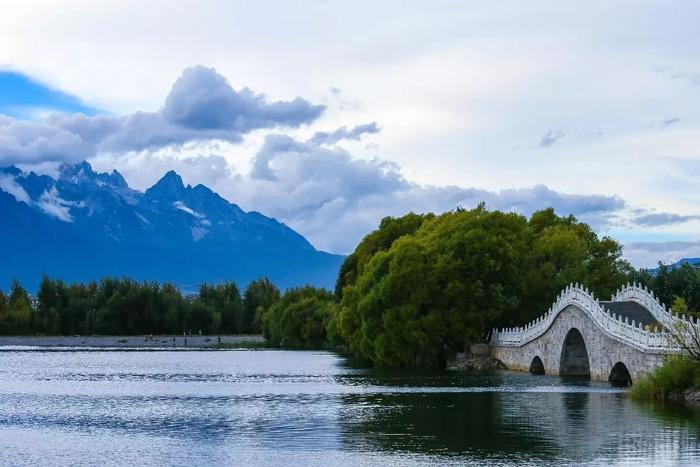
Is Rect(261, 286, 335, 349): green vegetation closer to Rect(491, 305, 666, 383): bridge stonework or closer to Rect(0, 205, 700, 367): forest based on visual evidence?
Rect(0, 205, 700, 367): forest

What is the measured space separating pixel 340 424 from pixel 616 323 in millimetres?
19548

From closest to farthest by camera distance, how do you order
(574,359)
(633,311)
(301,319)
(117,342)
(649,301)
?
1. (649,301)
2. (633,311)
3. (574,359)
4. (301,319)
5. (117,342)

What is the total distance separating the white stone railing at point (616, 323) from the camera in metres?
44.8

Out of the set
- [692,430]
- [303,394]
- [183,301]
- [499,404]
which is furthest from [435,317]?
[183,301]

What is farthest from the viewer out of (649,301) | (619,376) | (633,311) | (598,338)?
(633,311)

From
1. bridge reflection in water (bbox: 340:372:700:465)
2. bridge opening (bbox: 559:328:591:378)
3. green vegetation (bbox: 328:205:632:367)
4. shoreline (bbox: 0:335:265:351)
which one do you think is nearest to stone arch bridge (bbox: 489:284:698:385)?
bridge opening (bbox: 559:328:591:378)

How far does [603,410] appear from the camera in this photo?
3856 cm

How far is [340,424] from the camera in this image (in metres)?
35.5

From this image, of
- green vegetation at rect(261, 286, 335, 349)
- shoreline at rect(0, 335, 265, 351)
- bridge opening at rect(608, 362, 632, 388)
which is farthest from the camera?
shoreline at rect(0, 335, 265, 351)

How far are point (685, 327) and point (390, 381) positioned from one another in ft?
74.0

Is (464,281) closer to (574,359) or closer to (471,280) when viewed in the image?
(471,280)

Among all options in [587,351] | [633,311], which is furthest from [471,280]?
[633,311]

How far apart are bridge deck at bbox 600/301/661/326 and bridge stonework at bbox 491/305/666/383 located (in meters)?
1.71

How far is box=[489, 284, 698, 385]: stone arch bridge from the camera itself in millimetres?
46750
